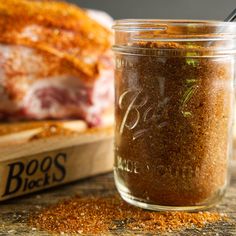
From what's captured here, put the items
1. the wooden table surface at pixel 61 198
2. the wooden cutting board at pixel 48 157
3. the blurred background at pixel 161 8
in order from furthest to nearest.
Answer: the blurred background at pixel 161 8 < the wooden cutting board at pixel 48 157 < the wooden table surface at pixel 61 198

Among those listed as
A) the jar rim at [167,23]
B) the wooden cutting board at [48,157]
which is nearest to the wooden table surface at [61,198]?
the wooden cutting board at [48,157]

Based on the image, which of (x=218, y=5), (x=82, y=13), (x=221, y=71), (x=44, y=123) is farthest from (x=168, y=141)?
(x=218, y=5)

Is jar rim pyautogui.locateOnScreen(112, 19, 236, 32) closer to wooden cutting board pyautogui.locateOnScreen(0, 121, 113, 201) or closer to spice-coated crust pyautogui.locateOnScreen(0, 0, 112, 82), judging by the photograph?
wooden cutting board pyautogui.locateOnScreen(0, 121, 113, 201)

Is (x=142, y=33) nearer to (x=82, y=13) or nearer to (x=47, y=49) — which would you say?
(x=47, y=49)

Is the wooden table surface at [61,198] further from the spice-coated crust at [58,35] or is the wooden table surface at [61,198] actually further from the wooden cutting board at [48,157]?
the spice-coated crust at [58,35]

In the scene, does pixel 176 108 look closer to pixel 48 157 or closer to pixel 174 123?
pixel 174 123

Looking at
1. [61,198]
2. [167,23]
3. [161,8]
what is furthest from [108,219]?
[161,8]
